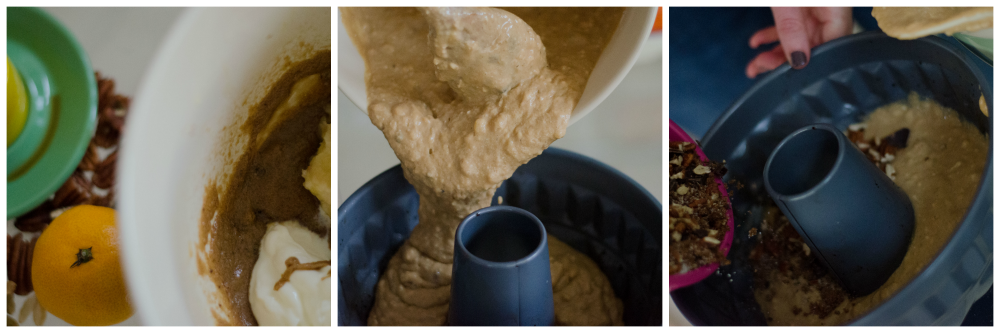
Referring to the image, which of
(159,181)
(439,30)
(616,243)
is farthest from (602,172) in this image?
(159,181)

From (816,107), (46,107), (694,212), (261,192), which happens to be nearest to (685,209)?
(694,212)

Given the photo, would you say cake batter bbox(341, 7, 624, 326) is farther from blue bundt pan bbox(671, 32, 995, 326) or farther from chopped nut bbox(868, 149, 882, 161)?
chopped nut bbox(868, 149, 882, 161)

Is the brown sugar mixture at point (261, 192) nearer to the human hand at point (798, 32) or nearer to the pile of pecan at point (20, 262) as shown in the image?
the pile of pecan at point (20, 262)

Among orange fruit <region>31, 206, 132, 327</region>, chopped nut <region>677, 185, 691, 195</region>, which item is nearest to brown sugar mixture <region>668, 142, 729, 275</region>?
chopped nut <region>677, 185, 691, 195</region>

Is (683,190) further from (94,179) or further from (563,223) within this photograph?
(94,179)

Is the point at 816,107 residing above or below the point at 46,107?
below
